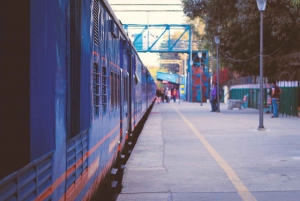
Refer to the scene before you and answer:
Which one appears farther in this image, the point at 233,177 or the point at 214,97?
the point at 214,97

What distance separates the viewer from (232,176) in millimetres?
9055

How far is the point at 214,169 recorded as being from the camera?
988 cm

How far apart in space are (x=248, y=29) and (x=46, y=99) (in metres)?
25.5

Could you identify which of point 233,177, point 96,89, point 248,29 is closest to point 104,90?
point 96,89

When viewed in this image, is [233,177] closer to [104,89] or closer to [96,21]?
[104,89]

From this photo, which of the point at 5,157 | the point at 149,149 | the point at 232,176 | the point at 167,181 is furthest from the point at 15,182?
the point at 149,149

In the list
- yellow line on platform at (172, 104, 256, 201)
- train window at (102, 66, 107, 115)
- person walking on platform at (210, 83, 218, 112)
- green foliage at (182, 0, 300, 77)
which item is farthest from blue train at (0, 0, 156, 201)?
person walking on platform at (210, 83, 218, 112)

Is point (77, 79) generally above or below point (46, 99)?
above

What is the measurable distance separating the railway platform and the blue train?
2274 mm

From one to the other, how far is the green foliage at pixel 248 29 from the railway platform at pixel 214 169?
11.6m

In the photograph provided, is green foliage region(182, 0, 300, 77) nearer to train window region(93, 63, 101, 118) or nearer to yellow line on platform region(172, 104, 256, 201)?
yellow line on platform region(172, 104, 256, 201)

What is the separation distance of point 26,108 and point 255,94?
3555 cm

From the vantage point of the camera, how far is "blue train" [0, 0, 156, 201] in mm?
3008

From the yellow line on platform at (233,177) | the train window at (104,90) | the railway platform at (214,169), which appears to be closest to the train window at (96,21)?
the train window at (104,90)
